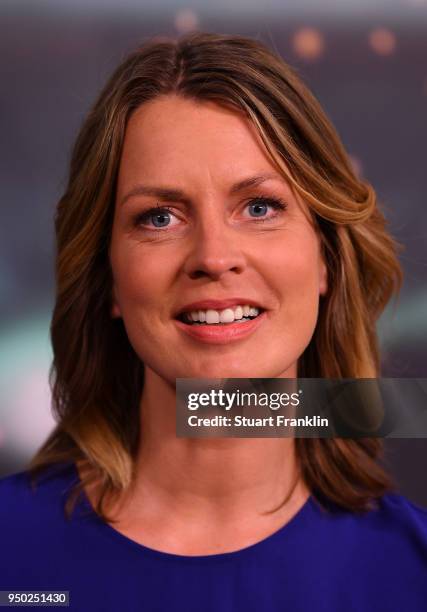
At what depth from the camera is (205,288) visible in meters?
1.35

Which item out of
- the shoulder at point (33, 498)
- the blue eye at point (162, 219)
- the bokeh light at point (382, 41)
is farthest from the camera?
the bokeh light at point (382, 41)

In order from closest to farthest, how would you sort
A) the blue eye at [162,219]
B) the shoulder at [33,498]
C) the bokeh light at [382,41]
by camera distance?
Answer: the blue eye at [162,219], the shoulder at [33,498], the bokeh light at [382,41]

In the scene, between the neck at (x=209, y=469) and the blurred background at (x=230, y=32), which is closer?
the neck at (x=209, y=469)

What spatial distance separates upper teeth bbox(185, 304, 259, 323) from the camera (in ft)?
4.52

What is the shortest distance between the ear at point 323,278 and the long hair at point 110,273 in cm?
1

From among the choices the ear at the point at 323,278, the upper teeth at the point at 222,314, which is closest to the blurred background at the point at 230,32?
the ear at the point at 323,278

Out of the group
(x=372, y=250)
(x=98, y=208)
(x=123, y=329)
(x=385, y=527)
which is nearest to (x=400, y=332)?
(x=372, y=250)

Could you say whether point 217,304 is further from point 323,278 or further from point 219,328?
point 323,278

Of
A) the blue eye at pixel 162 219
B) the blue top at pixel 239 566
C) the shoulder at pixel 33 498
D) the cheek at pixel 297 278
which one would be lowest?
the blue top at pixel 239 566

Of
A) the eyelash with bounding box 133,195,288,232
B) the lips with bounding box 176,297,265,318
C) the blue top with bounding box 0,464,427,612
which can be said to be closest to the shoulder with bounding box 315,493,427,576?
the blue top with bounding box 0,464,427,612

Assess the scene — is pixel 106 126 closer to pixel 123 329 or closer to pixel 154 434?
pixel 123 329

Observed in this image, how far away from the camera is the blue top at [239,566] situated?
1.42 m

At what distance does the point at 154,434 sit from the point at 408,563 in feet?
1.62

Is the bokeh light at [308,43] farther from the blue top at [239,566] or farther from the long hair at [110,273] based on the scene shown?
the blue top at [239,566]
